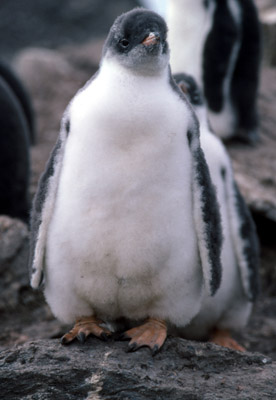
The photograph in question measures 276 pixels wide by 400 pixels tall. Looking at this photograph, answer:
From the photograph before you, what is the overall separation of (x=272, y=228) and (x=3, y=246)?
176 centimetres

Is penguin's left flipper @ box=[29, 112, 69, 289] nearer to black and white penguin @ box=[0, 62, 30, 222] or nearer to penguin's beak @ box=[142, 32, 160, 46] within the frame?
penguin's beak @ box=[142, 32, 160, 46]

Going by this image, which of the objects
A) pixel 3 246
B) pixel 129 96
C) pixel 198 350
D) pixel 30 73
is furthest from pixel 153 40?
pixel 30 73

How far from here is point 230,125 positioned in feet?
19.1

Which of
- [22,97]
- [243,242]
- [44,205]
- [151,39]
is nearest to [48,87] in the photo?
[22,97]

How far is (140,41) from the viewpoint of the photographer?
102 inches

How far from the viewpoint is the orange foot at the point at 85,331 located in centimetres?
265

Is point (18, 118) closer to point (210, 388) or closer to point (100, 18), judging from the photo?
point (210, 388)

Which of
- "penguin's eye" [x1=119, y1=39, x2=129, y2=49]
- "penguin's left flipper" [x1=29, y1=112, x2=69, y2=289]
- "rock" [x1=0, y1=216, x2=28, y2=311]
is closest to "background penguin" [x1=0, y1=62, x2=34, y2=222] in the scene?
"rock" [x1=0, y1=216, x2=28, y2=311]

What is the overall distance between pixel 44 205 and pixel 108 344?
526 mm

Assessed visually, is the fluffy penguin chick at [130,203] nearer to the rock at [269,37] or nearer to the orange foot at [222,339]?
the orange foot at [222,339]

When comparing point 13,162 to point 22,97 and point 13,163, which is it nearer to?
point 13,163

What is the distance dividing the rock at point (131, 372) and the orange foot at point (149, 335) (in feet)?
0.09

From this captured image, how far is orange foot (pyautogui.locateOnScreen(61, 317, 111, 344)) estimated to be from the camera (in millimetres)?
2652

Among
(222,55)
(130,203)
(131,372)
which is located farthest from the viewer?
(222,55)
